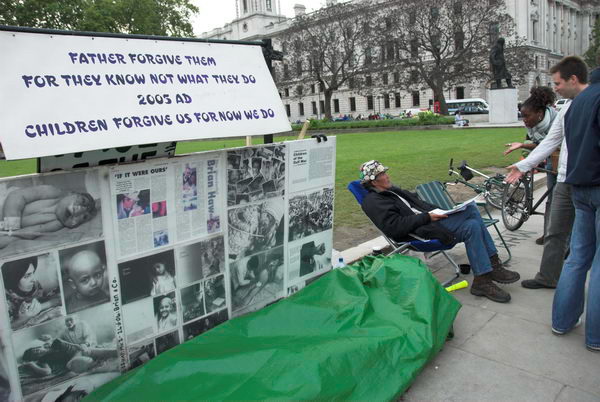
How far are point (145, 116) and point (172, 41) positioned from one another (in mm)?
509

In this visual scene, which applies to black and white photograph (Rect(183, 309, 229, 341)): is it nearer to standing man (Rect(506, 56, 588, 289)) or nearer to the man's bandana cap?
the man's bandana cap

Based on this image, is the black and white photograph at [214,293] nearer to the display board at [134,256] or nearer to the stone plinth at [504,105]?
the display board at [134,256]

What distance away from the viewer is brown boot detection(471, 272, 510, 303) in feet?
11.7

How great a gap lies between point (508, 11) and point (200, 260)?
62.8 metres

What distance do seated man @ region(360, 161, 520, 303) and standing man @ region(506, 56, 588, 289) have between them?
0.91 feet

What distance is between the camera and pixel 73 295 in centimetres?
221

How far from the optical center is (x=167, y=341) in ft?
8.66

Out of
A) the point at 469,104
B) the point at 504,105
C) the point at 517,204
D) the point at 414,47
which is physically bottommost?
the point at 517,204

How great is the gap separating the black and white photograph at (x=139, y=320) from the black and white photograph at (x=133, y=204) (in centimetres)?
47

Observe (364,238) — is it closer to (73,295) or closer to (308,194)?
(308,194)

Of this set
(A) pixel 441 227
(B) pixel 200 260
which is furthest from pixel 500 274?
(B) pixel 200 260

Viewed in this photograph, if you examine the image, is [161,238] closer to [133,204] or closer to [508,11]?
[133,204]

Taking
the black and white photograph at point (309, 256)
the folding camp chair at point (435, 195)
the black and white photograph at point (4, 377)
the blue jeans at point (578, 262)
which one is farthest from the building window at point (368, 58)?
the black and white photograph at point (4, 377)

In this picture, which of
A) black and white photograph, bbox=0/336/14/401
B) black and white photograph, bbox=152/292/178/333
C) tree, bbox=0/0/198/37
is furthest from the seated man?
tree, bbox=0/0/198/37
